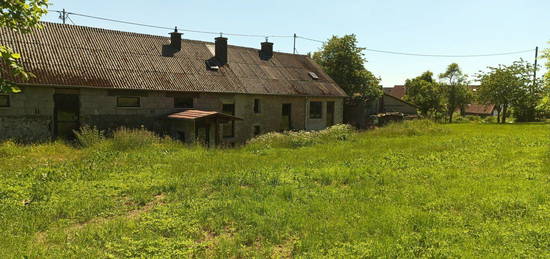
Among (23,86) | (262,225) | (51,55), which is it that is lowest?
(262,225)

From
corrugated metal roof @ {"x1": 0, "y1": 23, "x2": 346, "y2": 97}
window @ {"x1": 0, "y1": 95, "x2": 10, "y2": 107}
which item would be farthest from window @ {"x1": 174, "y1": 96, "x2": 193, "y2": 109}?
window @ {"x1": 0, "y1": 95, "x2": 10, "y2": 107}

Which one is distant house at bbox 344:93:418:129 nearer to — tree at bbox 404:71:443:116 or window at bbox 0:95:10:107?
tree at bbox 404:71:443:116

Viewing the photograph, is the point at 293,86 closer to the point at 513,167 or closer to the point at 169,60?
the point at 169,60

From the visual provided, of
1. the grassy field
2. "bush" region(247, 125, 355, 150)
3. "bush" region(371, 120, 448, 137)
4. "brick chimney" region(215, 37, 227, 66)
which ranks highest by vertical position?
"brick chimney" region(215, 37, 227, 66)

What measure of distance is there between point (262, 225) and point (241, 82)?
696 inches

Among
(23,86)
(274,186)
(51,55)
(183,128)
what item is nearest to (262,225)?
(274,186)

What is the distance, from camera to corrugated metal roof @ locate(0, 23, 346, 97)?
1669 cm

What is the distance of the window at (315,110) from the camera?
27.1m

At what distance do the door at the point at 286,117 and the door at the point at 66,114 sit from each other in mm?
12915

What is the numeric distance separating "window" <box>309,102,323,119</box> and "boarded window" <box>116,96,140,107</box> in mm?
12955

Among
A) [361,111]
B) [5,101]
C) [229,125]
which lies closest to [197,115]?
[229,125]

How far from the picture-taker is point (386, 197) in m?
7.77

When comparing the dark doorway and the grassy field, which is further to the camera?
the dark doorway

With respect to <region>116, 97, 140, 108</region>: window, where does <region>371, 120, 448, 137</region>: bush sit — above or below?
below
